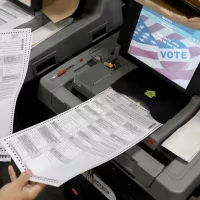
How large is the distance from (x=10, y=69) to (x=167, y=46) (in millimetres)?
421

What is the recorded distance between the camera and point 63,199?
121cm

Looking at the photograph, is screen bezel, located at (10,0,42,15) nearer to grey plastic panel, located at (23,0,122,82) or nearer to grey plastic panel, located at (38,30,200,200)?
grey plastic panel, located at (23,0,122,82)

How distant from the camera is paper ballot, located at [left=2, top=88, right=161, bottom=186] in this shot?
670 mm

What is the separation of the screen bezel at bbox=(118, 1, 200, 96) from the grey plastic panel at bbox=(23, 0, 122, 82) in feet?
0.53

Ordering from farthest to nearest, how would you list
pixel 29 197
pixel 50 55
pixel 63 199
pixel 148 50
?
pixel 63 199
pixel 50 55
pixel 148 50
pixel 29 197

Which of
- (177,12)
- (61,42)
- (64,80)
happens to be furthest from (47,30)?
(177,12)

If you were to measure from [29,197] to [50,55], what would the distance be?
1.32 feet

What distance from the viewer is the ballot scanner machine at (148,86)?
688 mm

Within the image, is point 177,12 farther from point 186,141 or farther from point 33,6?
point 33,6

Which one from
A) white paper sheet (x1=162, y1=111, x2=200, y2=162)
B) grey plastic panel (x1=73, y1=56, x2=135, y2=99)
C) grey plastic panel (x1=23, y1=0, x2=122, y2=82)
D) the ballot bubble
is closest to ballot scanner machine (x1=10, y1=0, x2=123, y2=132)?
grey plastic panel (x1=23, y1=0, x2=122, y2=82)

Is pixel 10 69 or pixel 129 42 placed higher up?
pixel 129 42

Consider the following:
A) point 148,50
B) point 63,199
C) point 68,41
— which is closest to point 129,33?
point 148,50

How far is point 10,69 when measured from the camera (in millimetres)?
897

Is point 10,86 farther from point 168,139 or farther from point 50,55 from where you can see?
point 168,139
